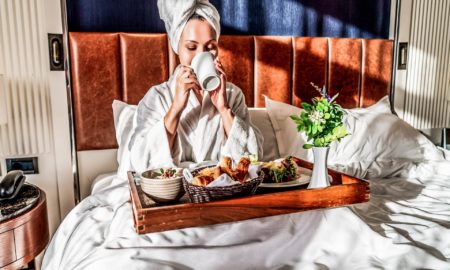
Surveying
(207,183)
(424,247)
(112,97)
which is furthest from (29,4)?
(424,247)

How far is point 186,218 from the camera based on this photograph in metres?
0.92

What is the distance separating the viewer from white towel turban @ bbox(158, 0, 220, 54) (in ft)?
4.86

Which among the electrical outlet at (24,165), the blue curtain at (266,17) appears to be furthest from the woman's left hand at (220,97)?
the electrical outlet at (24,165)

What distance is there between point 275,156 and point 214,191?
37.0 inches

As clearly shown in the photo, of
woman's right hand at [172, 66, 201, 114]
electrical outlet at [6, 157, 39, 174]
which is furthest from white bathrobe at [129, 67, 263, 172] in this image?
electrical outlet at [6, 157, 39, 174]

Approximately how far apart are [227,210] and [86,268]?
0.37 metres

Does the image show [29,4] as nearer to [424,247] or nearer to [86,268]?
[86,268]

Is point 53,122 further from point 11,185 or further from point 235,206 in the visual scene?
point 235,206

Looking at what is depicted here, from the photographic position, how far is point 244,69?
2023mm

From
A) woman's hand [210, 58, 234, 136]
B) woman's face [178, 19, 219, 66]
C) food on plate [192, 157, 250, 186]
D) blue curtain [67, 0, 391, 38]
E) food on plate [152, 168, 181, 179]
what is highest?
blue curtain [67, 0, 391, 38]

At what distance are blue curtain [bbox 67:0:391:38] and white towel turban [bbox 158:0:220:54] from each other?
40 centimetres

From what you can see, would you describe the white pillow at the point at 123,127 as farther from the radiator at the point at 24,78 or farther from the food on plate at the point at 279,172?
the food on plate at the point at 279,172

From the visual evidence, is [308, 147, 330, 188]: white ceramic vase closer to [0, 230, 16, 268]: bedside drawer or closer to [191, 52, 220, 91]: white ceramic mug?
[191, 52, 220, 91]: white ceramic mug

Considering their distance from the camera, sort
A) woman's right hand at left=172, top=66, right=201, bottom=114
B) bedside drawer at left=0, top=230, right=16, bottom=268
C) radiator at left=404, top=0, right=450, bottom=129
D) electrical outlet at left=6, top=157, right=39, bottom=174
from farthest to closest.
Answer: radiator at left=404, top=0, right=450, bottom=129 → electrical outlet at left=6, top=157, right=39, bottom=174 → woman's right hand at left=172, top=66, right=201, bottom=114 → bedside drawer at left=0, top=230, right=16, bottom=268
